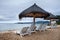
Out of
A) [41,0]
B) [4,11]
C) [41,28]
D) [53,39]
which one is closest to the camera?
[53,39]

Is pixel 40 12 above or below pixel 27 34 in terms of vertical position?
above

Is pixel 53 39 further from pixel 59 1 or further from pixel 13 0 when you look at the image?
pixel 13 0

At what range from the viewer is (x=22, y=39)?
501 cm

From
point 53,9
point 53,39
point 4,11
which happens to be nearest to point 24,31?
point 53,39

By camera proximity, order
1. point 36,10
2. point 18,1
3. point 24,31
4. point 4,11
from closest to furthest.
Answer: point 24,31
point 36,10
point 18,1
point 4,11

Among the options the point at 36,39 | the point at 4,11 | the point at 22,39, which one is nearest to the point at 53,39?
the point at 36,39

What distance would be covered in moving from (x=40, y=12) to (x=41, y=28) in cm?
121

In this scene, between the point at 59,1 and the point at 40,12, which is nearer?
the point at 40,12

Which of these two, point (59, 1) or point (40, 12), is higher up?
point (59, 1)

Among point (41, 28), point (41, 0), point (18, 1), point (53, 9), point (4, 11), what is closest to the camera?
point (41, 28)

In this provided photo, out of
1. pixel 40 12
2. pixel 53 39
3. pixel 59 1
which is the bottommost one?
pixel 53 39

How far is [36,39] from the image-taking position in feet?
16.5

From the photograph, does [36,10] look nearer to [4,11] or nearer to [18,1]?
[18,1]

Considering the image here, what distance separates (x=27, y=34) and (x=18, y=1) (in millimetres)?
5886
